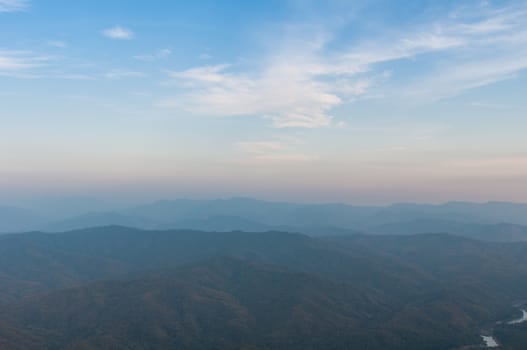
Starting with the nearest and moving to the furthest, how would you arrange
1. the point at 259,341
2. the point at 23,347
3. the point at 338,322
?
1. the point at 23,347
2. the point at 259,341
3. the point at 338,322

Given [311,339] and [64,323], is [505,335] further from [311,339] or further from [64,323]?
[64,323]

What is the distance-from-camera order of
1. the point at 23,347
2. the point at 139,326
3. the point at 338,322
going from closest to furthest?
the point at 23,347 → the point at 139,326 → the point at 338,322

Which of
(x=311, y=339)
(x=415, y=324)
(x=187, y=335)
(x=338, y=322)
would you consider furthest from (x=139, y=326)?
(x=415, y=324)

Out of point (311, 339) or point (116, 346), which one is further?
point (311, 339)

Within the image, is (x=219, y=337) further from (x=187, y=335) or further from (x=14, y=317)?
(x=14, y=317)

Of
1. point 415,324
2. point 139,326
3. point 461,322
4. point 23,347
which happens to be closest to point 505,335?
point 461,322

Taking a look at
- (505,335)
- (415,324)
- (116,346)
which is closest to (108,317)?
(116,346)

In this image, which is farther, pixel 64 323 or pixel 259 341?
pixel 64 323

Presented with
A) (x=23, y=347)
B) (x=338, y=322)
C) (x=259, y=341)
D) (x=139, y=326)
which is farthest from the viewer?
(x=338, y=322)

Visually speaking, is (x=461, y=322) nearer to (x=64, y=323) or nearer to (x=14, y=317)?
(x=64, y=323)
